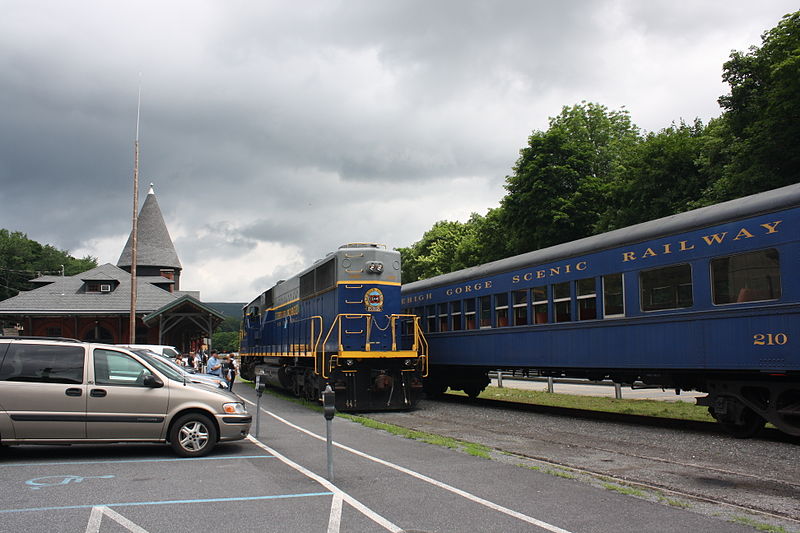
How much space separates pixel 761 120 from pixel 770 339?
63.5ft

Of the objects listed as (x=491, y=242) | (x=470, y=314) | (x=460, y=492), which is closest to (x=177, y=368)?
(x=470, y=314)

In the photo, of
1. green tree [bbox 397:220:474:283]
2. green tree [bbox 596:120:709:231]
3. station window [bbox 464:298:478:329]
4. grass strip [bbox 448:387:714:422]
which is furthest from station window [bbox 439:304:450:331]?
green tree [bbox 397:220:474:283]

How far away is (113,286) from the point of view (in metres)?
49.0

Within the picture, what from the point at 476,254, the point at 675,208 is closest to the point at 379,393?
the point at 675,208

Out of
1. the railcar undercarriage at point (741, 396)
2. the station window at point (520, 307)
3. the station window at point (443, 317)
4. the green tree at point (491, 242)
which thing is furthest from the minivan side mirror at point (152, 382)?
the green tree at point (491, 242)

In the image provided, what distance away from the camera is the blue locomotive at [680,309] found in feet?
37.0

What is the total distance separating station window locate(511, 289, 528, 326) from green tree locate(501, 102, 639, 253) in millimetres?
21755

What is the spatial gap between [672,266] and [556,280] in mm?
3761

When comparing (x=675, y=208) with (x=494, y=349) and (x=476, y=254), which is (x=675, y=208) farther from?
(x=476, y=254)

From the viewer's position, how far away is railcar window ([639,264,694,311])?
12898 mm

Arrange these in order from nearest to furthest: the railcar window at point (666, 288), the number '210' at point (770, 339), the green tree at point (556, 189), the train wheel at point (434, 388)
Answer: the number '210' at point (770, 339), the railcar window at point (666, 288), the train wheel at point (434, 388), the green tree at point (556, 189)

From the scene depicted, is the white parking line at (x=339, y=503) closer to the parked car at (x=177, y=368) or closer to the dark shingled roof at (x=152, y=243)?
the parked car at (x=177, y=368)

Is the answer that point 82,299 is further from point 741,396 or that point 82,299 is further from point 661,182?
point 741,396

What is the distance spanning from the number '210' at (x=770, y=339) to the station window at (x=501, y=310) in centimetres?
786
